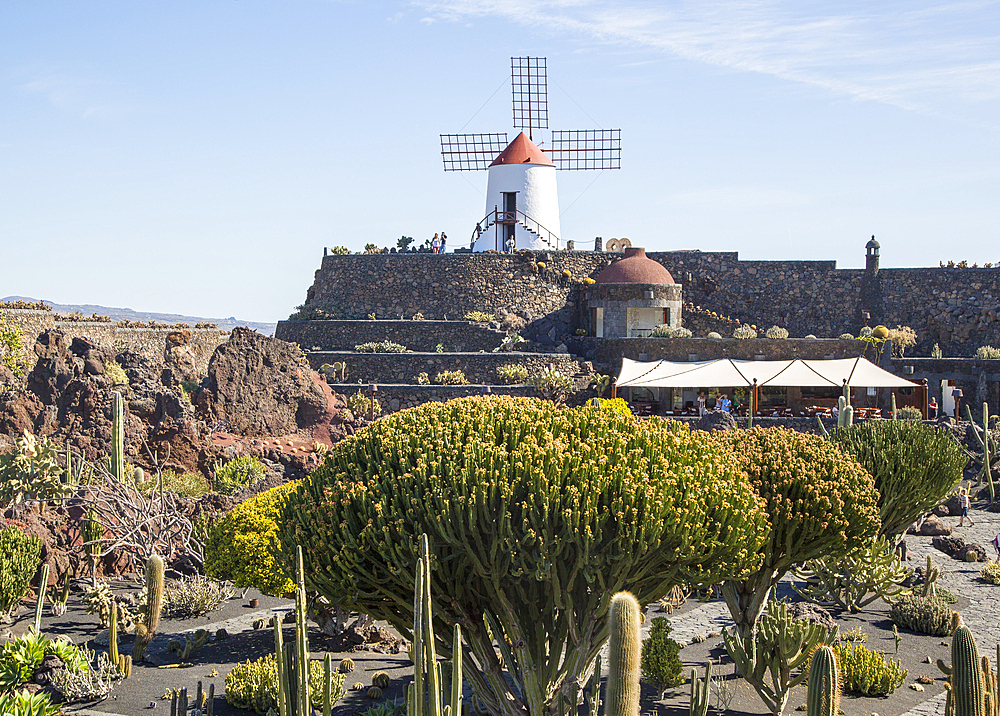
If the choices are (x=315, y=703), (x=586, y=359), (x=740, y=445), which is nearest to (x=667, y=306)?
(x=586, y=359)

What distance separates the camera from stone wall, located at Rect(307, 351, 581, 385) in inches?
1294

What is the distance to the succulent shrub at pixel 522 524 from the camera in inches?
359

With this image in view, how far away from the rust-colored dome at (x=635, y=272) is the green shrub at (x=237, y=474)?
1900 centimetres

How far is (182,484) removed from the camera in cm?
2058

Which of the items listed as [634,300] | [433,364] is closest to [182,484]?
[433,364]

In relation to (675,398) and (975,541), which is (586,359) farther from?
(975,541)

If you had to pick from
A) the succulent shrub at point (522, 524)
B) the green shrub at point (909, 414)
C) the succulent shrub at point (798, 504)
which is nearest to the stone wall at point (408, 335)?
the green shrub at point (909, 414)

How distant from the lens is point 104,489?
17516 mm

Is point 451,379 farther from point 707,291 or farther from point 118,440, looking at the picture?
point 707,291

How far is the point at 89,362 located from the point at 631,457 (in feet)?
64.5

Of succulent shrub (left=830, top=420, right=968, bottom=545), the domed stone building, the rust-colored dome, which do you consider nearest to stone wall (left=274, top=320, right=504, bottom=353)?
the domed stone building

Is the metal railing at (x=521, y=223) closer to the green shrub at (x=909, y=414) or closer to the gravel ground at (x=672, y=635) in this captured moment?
the green shrub at (x=909, y=414)

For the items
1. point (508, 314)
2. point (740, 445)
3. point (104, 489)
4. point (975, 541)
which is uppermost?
point (508, 314)

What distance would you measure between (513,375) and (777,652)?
20623mm
